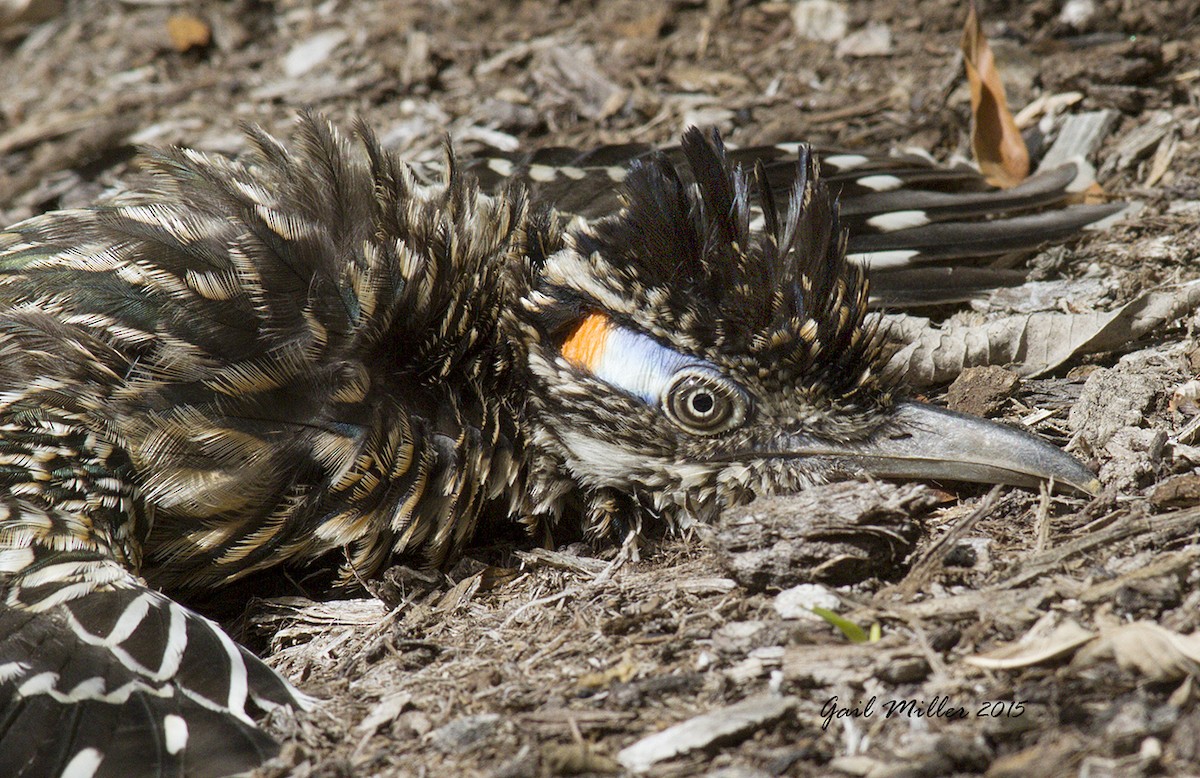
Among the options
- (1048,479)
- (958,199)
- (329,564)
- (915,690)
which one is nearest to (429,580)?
(329,564)

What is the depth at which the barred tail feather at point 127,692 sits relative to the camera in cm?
271

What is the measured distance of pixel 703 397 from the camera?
3328 millimetres

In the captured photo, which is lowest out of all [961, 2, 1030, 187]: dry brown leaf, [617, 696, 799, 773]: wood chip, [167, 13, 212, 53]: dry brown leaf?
[617, 696, 799, 773]: wood chip

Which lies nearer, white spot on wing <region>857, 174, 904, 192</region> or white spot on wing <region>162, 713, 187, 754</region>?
white spot on wing <region>162, 713, 187, 754</region>

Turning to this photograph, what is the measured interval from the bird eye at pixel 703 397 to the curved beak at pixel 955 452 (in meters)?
0.24

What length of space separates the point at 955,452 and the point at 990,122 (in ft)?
7.75

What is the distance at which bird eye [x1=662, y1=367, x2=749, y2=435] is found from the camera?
10.9ft

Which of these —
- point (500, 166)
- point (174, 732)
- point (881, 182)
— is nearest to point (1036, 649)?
point (174, 732)

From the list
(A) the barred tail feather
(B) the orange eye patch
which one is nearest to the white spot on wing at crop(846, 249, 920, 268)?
(B) the orange eye patch

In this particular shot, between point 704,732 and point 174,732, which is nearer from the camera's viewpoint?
point 704,732

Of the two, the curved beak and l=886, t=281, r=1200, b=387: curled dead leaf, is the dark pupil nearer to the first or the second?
the curved beak

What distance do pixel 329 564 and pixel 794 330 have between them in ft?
5.53

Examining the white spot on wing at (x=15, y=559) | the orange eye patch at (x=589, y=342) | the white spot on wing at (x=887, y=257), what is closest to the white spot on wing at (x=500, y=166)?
the orange eye patch at (x=589, y=342)

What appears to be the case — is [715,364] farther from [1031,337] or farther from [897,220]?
[897,220]
